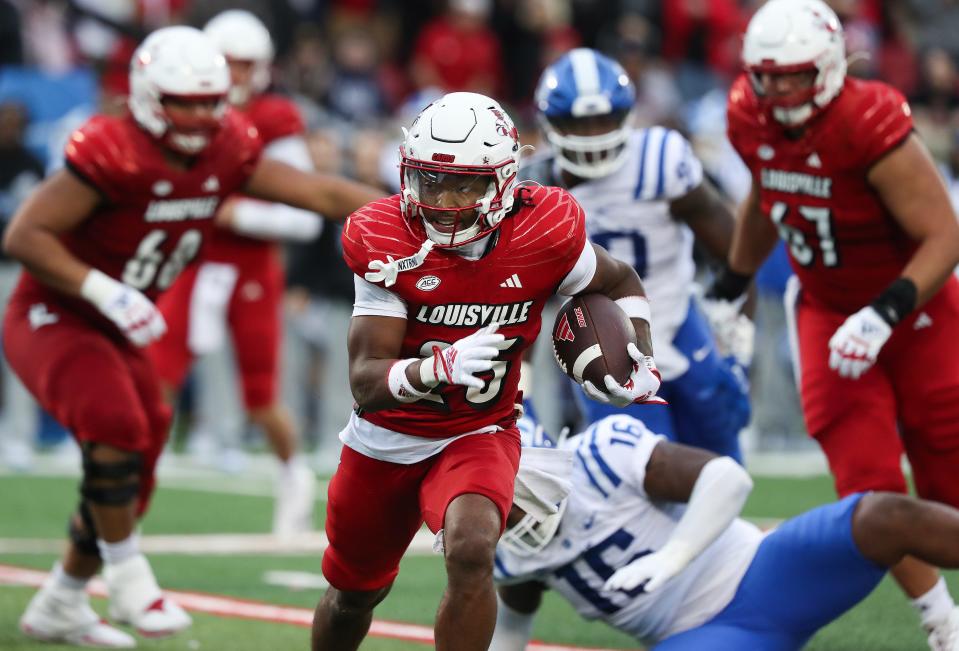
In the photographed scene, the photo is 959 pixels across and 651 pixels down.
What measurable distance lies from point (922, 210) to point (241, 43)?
3948 mm

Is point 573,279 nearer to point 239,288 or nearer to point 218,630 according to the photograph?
point 218,630

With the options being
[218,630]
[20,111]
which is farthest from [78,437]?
[20,111]

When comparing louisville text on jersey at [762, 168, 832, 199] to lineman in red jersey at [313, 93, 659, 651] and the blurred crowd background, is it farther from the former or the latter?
the blurred crowd background

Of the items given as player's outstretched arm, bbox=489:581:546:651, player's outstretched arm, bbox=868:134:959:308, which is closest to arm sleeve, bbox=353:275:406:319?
player's outstretched arm, bbox=489:581:546:651

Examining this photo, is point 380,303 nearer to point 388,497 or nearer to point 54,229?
point 388,497

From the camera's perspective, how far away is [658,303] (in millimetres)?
5434

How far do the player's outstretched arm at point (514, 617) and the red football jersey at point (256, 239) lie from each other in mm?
3503

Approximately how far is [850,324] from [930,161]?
0.56 meters

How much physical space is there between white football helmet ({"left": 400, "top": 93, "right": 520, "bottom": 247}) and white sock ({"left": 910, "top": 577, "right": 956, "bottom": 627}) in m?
1.56

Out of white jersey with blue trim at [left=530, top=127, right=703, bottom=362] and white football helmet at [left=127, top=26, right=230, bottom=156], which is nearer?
white football helmet at [left=127, top=26, right=230, bottom=156]

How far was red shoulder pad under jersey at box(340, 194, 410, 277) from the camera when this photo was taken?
3.70m

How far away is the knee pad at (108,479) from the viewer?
4.80m

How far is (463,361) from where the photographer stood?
345 cm

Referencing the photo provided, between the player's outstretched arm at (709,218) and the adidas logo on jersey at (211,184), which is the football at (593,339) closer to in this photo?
the player's outstretched arm at (709,218)
